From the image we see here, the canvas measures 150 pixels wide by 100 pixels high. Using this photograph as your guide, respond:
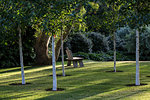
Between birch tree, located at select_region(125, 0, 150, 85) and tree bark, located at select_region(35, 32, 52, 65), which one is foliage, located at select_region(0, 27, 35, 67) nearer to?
tree bark, located at select_region(35, 32, 52, 65)

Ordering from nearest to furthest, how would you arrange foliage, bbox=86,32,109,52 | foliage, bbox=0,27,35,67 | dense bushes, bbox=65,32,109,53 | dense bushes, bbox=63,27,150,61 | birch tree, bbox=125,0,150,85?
1. birch tree, bbox=125,0,150,85
2. foliage, bbox=0,27,35,67
3. dense bushes, bbox=63,27,150,61
4. dense bushes, bbox=65,32,109,53
5. foliage, bbox=86,32,109,52

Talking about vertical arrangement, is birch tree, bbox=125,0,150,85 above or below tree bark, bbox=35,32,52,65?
above

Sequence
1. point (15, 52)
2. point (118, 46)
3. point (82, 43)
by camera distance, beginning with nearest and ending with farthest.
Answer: point (15, 52), point (82, 43), point (118, 46)

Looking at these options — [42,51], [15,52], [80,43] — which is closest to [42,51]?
[42,51]

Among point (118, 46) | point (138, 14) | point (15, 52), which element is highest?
point (138, 14)

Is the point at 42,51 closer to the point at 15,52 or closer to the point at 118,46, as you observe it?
the point at 15,52

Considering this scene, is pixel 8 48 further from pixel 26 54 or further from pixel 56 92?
pixel 56 92

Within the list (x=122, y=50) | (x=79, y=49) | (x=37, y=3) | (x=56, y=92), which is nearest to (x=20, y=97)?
(x=56, y=92)

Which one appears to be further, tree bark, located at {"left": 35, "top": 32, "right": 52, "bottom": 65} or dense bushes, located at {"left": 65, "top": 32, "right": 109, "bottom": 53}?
dense bushes, located at {"left": 65, "top": 32, "right": 109, "bottom": 53}

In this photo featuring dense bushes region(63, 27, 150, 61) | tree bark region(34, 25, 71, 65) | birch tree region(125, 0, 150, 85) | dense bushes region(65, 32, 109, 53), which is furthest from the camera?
dense bushes region(65, 32, 109, 53)

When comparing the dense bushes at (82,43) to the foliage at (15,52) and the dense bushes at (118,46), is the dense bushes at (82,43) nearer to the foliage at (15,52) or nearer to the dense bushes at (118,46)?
the dense bushes at (118,46)

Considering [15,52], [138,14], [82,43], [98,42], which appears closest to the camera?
[138,14]

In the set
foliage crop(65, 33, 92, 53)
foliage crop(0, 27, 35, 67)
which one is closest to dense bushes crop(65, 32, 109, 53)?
foliage crop(65, 33, 92, 53)

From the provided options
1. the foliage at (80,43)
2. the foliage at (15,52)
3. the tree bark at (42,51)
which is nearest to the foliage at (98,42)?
the foliage at (80,43)
